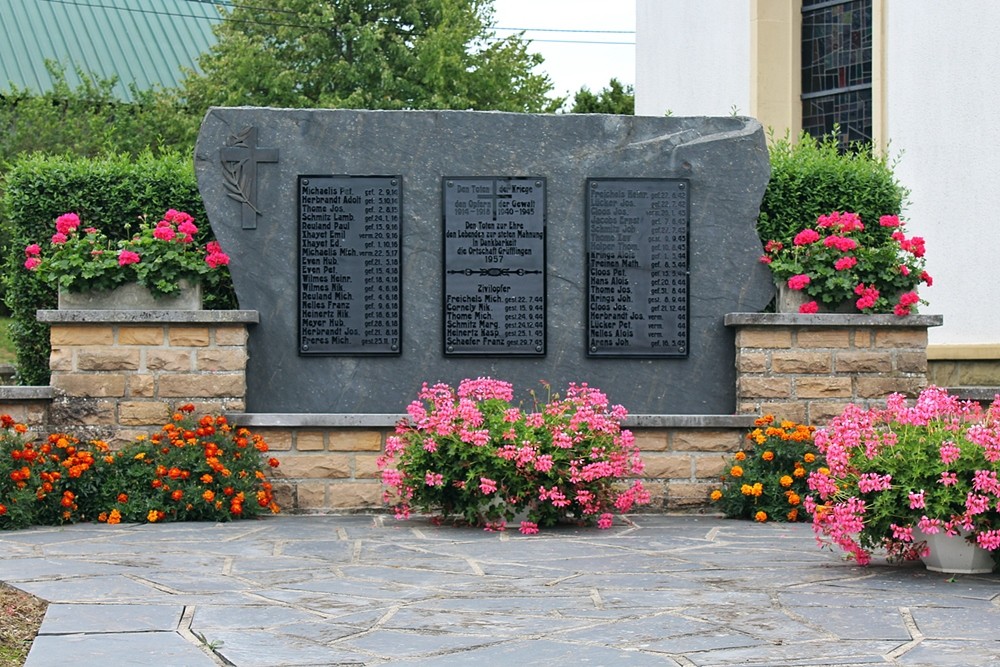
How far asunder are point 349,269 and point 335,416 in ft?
3.43

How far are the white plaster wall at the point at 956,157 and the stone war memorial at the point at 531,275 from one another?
14.5 feet

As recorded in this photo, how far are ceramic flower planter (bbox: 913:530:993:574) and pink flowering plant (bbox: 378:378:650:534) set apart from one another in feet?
6.89

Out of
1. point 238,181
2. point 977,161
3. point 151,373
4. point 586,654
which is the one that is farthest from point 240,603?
point 977,161

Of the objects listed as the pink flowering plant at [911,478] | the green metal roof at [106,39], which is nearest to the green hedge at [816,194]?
the pink flowering plant at [911,478]

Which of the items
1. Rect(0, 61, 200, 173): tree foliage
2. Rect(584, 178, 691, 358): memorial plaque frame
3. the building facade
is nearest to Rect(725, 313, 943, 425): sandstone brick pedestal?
Rect(584, 178, 691, 358): memorial plaque frame

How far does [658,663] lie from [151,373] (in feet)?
17.1

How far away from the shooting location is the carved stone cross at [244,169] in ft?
29.6

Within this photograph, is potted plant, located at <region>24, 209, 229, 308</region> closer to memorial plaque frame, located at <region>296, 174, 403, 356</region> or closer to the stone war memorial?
the stone war memorial

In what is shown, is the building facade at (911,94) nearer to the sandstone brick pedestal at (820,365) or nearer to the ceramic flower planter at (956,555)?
the sandstone brick pedestal at (820,365)

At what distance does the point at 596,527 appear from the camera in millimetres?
8031

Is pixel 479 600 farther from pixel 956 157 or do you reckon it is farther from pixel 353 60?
pixel 353 60

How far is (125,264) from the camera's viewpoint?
866 cm

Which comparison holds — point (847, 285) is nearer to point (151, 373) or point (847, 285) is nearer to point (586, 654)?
point (151, 373)

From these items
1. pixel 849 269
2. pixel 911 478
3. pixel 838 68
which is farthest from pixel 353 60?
pixel 911 478
